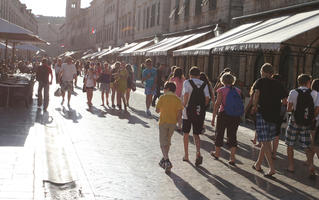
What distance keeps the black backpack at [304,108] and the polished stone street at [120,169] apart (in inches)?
34.5

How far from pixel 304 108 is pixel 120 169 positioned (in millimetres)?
3111

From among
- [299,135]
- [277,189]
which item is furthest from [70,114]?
[277,189]

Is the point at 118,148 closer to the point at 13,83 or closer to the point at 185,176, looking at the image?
the point at 185,176

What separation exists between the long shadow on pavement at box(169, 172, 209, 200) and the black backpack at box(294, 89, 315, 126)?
2.29 metres

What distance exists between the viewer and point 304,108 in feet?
24.2

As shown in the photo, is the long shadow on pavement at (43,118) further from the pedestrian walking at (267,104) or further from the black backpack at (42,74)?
the pedestrian walking at (267,104)

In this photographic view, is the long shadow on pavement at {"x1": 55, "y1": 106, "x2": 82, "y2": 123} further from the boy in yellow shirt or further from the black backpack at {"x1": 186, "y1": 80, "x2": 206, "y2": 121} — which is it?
the boy in yellow shirt

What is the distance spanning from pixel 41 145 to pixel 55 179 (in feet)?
7.01

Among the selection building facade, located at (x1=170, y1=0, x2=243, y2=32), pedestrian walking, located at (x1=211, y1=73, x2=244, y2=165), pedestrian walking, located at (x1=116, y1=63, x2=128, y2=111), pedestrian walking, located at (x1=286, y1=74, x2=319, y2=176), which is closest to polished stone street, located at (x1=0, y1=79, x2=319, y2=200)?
pedestrian walking, located at (x1=211, y1=73, x2=244, y2=165)

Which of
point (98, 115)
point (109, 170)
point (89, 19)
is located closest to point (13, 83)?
point (98, 115)

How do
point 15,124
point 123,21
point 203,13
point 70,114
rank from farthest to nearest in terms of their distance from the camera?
point 123,21 → point 203,13 → point 70,114 → point 15,124

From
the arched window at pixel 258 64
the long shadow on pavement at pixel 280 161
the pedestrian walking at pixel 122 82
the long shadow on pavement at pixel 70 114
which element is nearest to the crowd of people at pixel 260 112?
the long shadow on pavement at pixel 280 161

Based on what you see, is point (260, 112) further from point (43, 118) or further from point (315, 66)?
point (315, 66)

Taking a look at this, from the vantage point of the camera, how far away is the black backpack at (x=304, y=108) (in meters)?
7.39
